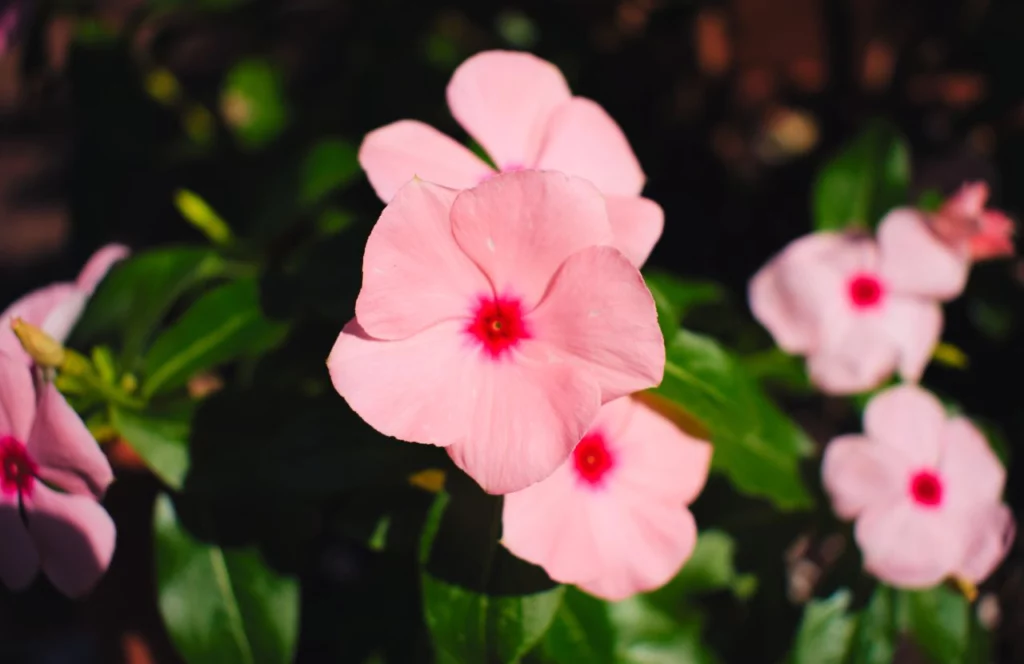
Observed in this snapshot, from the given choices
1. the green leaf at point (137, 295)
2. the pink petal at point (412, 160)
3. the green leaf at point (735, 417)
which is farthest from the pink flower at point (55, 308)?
the green leaf at point (735, 417)

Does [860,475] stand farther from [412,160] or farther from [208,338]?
[208,338]

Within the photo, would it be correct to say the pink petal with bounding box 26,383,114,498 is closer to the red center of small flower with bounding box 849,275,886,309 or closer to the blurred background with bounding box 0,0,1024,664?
the blurred background with bounding box 0,0,1024,664

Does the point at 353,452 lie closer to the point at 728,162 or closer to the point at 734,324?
the point at 734,324

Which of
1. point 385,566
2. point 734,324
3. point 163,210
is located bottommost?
point 385,566

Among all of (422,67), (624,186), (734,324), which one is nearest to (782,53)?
(422,67)

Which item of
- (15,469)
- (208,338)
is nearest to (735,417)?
(208,338)

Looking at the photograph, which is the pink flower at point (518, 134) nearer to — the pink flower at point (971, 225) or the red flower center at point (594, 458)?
the red flower center at point (594, 458)

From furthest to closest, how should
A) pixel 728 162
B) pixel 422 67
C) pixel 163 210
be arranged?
1. pixel 728 162
2. pixel 163 210
3. pixel 422 67
